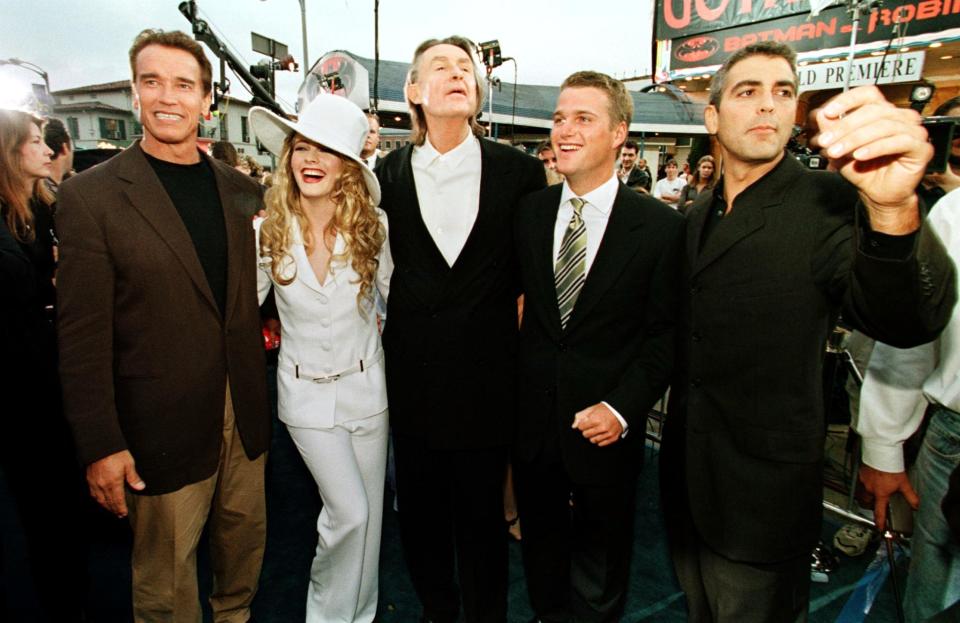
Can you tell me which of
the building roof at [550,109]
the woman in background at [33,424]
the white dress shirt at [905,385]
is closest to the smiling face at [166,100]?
the woman in background at [33,424]

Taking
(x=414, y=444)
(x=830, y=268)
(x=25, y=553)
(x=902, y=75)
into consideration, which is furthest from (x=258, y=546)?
(x=902, y=75)

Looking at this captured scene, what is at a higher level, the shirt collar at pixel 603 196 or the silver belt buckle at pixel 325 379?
the shirt collar at pixel 603 196

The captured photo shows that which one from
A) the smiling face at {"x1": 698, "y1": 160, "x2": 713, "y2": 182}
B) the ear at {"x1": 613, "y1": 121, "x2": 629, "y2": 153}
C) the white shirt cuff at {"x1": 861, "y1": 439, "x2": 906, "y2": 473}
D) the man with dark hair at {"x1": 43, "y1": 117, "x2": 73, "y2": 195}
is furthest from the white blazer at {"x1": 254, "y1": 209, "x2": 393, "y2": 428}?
the smiling face at {"x1": 698, "y1": 160, "x2": 713, "y2": 182}

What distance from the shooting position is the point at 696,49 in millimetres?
14992

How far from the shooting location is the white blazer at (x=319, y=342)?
6.94 ft

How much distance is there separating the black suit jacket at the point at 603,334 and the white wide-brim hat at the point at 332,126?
0.72m

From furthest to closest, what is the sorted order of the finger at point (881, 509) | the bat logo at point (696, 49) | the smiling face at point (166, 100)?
the bat logo at point (696, 49), the smiling face at point (166, 100), the finger at point (881, 509)

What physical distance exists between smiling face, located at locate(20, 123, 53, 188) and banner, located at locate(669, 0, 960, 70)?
1381cm

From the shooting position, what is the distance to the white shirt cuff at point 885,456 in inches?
67.6

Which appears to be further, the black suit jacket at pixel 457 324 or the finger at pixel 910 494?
the black suit jacket at pixel 457 324

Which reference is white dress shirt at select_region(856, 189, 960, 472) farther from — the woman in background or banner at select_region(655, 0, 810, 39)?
banner at select_region(655, 0, 810, 39)

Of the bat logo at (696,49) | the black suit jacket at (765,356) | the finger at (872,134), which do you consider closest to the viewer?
the finger at (872,134)

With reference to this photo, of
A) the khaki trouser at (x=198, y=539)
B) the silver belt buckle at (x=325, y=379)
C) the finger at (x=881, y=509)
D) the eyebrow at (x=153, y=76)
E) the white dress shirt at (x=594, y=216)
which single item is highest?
the eyebrow at (x=153, y=76)

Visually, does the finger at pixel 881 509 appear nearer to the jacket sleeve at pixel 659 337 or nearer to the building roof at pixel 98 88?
the jacket sleeve at pixel 659 337
